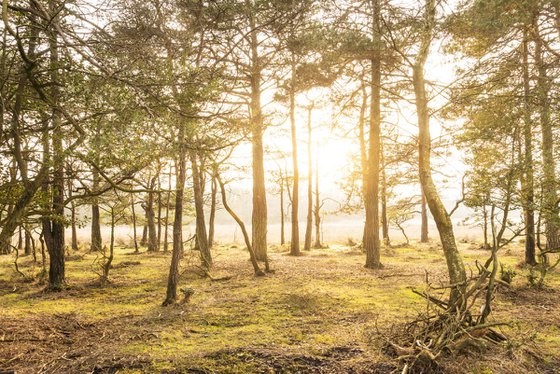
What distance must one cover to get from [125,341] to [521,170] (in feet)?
26.9

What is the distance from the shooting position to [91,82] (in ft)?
16.5

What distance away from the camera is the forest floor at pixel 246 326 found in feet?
14.5

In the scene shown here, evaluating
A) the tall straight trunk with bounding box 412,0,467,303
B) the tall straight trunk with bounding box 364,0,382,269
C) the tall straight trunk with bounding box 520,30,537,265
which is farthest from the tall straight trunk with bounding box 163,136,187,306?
the tall straight trunk with bounding box 364,0,382,269

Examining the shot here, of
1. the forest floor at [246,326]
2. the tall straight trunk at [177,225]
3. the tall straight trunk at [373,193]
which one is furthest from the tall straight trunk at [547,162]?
the tall straight trunk at [177,225]

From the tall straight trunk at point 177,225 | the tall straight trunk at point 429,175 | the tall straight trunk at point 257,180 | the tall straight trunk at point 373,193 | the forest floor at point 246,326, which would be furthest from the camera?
the tall straight trunk at point 257,180

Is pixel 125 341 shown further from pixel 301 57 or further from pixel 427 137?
pixel 301 57

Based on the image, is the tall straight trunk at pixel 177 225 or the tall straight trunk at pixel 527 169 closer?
the tall straight trunk at pixel 177 225

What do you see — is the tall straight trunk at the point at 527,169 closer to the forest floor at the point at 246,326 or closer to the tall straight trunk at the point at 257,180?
the forest floor at the point at 246,326

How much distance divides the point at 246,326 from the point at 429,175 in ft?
14.3

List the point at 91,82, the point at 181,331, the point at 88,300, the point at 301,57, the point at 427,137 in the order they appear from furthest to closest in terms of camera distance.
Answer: the point at 301,57 < the point at 88,300 < the point at 427,137 < the point at 181,331 < the point at 91,82

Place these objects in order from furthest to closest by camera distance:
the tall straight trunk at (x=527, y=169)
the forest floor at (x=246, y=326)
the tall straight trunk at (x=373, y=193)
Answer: the tall straight trunk at (x=373, y=193) < the tall straight trunk at (x=527, y=169) < the forest floor at (x=246, y=326)

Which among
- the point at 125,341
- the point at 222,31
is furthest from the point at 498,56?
the point at 125,341

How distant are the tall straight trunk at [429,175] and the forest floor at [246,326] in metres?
0.56

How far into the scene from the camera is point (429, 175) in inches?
237
